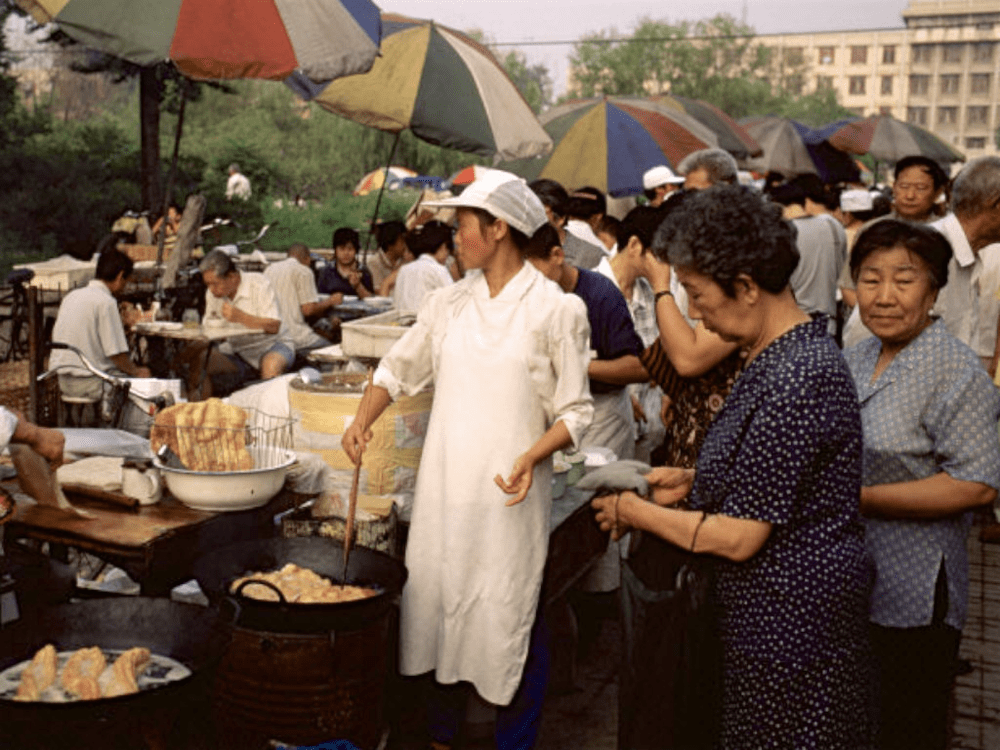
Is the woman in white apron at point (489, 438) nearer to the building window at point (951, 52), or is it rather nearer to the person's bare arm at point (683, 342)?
the person's bare arm at point (683, 342)

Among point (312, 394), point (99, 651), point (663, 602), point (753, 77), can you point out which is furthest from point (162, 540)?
point (753, 77)

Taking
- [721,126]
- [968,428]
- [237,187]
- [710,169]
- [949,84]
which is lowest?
[968,428]

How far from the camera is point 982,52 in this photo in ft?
384

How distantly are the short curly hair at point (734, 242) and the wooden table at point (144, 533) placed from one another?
2.12 metres

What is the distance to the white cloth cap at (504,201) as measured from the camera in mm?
3701

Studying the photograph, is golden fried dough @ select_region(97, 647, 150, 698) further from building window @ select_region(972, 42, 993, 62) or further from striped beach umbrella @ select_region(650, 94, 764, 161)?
building window @ select_region(972, 42, 993, 62)

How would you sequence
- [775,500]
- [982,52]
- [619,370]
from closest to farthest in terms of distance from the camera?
[775,500] < [619,370] < [982,52]

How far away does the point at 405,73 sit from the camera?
793 cm

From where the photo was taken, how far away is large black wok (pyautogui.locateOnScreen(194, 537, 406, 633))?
352cm

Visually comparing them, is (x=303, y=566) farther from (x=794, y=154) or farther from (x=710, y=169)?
(x=794, y=154)

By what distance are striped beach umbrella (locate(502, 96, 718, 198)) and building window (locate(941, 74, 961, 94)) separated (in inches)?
4708

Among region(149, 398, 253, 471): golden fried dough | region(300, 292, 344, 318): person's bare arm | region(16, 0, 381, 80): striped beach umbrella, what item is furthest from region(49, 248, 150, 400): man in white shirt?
region(149, 398, 253, 471): golden fried dough

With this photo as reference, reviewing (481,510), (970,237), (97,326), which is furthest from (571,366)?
(97,326)

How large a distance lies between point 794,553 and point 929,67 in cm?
13010
